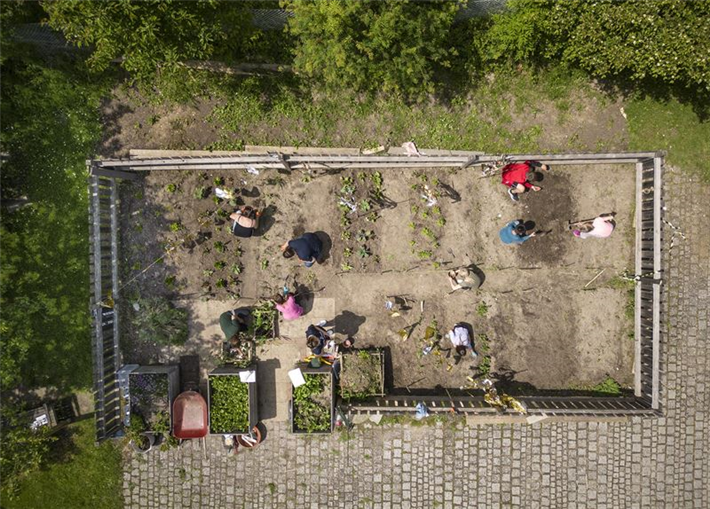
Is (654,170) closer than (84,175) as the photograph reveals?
Yes

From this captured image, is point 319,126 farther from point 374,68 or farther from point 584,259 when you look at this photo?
point 584,259

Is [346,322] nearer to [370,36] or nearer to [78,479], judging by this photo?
[370,36]

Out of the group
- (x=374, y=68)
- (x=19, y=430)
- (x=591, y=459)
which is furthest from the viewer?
(x=591, y=459)

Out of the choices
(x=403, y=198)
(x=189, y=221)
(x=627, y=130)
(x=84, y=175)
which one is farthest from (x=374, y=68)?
(x=84, y=175)

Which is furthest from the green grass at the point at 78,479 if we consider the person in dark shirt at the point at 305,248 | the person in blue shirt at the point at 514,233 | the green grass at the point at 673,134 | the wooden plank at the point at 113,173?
the green grass at the point at 673,134

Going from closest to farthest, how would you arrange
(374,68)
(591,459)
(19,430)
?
(374,68) < (19,430) < (591,459)

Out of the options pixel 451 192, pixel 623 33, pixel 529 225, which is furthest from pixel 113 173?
pixel 623 33

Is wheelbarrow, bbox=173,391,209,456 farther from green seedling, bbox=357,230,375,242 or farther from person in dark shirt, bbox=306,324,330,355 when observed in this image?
green seedling, bbox=357,230,375,242
